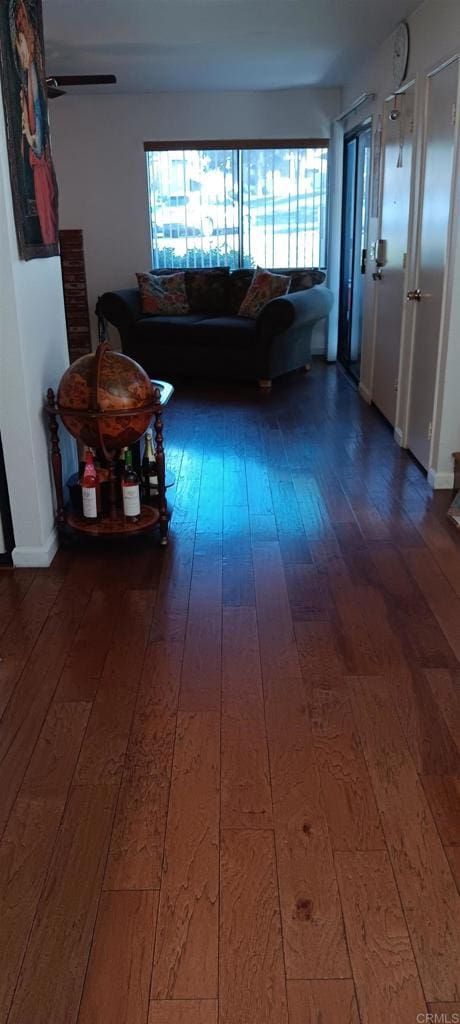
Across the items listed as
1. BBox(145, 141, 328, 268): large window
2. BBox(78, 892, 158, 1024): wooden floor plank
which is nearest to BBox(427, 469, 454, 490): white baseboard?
BBox(78, 892, 158, 1024): wooden floor plank

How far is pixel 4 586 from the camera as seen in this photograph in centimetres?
322

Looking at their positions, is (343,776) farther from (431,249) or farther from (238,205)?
(238,205)

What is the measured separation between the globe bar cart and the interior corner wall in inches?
2.8

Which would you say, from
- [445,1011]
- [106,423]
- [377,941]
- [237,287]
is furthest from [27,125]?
[237,287]

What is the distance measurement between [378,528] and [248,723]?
1628 mm

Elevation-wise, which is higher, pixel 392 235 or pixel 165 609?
pixel 392 235

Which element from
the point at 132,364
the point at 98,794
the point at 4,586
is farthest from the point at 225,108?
the point at 98,794

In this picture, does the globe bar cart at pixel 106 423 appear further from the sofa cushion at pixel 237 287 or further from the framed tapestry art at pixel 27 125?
the sofa cushion at pixel 237 287

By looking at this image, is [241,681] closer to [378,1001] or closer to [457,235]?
[378,1001]

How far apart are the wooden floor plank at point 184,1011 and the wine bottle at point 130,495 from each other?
2.25 m

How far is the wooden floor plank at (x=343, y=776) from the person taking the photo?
1.90 meters

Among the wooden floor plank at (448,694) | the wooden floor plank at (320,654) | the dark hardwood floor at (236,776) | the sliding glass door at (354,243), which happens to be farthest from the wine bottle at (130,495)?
the sliding glass door at (354,243)

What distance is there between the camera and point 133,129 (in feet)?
24.7

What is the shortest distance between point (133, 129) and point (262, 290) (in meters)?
2.03
